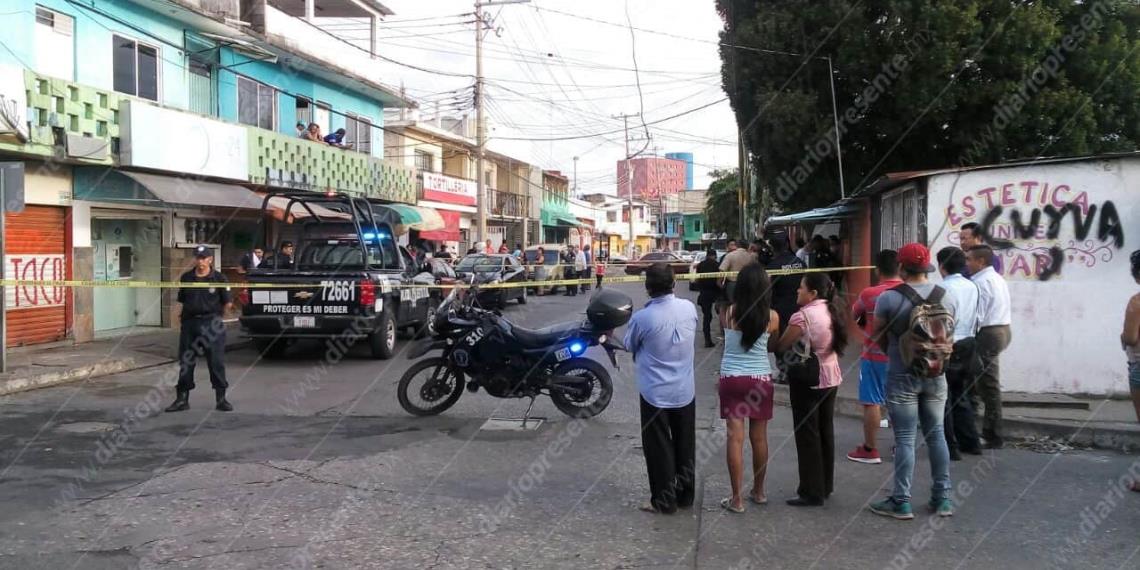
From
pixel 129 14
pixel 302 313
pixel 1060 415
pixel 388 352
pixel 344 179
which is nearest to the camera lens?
pixel 1060 415

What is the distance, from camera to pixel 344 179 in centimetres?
2233

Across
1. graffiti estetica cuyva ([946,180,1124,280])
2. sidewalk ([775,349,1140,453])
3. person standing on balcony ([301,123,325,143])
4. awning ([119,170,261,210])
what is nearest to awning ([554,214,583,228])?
person standing on balcony ([301,123,325,143])

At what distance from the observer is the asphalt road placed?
4.86 meters

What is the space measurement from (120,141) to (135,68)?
6.49 feet

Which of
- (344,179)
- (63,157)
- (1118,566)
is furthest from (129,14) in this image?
(1118,566)

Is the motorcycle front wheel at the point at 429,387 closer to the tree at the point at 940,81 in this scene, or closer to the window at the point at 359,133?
the tree at the point at 940,81

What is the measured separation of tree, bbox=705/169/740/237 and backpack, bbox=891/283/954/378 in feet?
153

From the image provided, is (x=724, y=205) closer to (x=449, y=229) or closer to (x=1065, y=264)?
(x=449, y=229)

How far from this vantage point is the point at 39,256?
46.0 feet

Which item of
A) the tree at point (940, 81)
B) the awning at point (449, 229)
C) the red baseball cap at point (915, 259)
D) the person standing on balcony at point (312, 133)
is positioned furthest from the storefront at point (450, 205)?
the red baseball cap at point (915, 259)

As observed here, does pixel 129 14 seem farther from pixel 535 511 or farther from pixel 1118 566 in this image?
pixel 1118 566

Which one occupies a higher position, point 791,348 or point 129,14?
point 129,14

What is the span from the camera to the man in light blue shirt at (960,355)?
632 cm

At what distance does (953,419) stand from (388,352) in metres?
8.34
